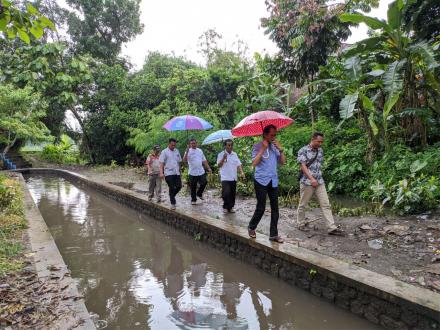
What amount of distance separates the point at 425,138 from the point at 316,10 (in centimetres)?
499

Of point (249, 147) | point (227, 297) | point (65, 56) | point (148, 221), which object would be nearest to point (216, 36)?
point (65, 56)

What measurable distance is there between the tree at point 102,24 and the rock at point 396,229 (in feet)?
80.6

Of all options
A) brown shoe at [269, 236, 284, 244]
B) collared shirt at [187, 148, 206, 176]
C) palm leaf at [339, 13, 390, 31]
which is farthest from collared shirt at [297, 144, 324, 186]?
collared shirt at [187, 148, 206, 176]

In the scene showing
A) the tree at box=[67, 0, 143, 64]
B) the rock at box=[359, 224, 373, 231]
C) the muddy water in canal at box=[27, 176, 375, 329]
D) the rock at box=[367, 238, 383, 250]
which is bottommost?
the muddy water in canal at box=[27, 176, 375, 329]

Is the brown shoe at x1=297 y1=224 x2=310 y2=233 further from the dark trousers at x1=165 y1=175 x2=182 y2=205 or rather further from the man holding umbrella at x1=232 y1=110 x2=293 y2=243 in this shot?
the dark trousers at x1=165 y1=175 x2=182 y2=205

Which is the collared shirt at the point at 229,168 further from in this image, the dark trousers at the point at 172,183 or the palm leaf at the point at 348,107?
the palm leaf at the point at 348,107

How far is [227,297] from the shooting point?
542cm

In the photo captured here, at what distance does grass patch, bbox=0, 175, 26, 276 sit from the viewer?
5.43 metres

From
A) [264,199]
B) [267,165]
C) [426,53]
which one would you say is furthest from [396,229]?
[426,53]

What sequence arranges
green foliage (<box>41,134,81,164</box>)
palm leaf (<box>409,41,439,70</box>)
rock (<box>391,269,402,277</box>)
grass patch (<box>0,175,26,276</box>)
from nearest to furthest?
rock (<box>391,269,402,277</box>), grass patch (<box>0,175,26,276</box>), palm leaf (<box>409,41,439,70</box>), green foliage (<box>41,134,81,164</box>)

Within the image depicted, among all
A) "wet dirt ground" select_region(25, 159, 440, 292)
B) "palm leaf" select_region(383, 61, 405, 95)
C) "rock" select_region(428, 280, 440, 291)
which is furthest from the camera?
"palm leaf" select_region(383, 61, 405, 95)

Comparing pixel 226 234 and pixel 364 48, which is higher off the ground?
pixel 364 48

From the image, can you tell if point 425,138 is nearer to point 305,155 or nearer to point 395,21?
point 395,21

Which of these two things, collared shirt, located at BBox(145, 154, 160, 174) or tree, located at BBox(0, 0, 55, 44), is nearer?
tree, located at BBox(0, 0, 55, 44)
